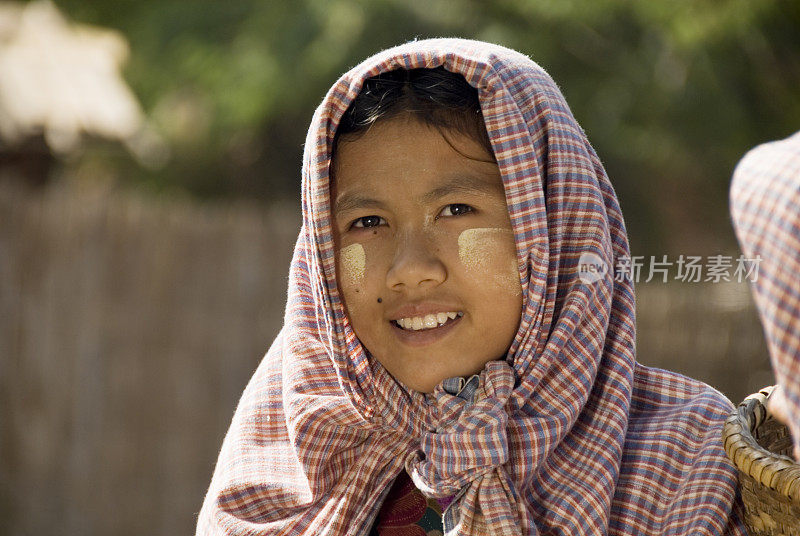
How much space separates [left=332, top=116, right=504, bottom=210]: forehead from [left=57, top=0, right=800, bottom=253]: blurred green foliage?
5.92 meters

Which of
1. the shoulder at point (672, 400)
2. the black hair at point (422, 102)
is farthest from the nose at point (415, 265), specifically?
the shoulder at point (672, 400)

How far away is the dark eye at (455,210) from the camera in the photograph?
2.16m

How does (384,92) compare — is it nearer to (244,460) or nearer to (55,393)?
(244,460)

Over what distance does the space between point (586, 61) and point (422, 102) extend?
23.0 feet

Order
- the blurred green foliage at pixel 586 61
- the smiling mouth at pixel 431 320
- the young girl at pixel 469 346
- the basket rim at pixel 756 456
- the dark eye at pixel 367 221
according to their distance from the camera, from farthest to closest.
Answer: the blurred green foliage at pixel 586 61, the dark eye at pixel 367 221, the smiling mouth at pixel 431 320, the young girl at pixel 469 346, the basket rim at pixel 756 456

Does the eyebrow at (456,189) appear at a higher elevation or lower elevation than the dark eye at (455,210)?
higher

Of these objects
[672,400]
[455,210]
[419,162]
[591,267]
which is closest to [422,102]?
[419,162]

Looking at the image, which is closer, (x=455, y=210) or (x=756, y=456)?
(x=756, y=456)

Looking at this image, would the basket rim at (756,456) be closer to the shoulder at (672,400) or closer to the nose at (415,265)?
the shoulder at (672,400)

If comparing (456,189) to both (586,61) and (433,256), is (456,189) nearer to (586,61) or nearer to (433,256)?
Result: (433,256)

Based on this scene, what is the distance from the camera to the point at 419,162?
7.13ft

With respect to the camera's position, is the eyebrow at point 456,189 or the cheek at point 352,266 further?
the cheek at point 352,266

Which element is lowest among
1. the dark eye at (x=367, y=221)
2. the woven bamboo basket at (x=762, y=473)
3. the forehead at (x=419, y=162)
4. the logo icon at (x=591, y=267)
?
the woven bamboo basket at (x=762, y=473)

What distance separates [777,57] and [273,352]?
7.16 meters
